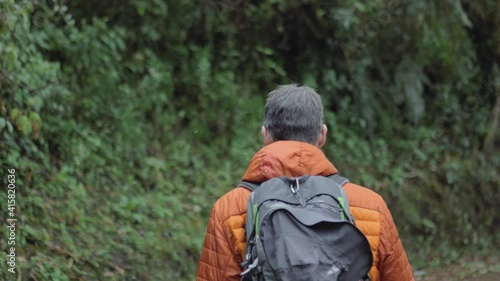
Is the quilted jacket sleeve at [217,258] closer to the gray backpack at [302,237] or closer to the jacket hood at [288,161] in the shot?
the gray backpack at [302,237]

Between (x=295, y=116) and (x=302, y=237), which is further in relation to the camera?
(x=295, y=116)

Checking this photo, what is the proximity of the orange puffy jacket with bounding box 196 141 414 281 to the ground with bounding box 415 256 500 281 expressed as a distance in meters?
5.73

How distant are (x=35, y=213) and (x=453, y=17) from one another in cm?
657

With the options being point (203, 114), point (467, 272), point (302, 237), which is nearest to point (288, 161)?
point (302, 237)

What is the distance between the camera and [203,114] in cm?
959

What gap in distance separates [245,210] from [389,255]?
0.62 m

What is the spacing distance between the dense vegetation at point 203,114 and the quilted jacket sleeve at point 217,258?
3.08 meters

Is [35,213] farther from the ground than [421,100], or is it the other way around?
[421,100]

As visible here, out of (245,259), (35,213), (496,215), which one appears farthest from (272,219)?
(496,215)

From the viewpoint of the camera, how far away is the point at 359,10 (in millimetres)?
10344

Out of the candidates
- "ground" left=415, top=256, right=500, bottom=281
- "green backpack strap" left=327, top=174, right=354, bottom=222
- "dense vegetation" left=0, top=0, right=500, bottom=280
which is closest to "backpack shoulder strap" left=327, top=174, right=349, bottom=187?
"green backpack strap" left=327, top=174, right=354, bottom=222

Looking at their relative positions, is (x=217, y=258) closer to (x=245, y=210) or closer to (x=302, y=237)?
(x=245, y=210)

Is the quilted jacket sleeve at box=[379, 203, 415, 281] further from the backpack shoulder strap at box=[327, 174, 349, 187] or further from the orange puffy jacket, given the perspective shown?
the backpack shoulder strap at box=[327, 174, 349, 187]

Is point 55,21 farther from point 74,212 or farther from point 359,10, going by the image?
point 359,10
